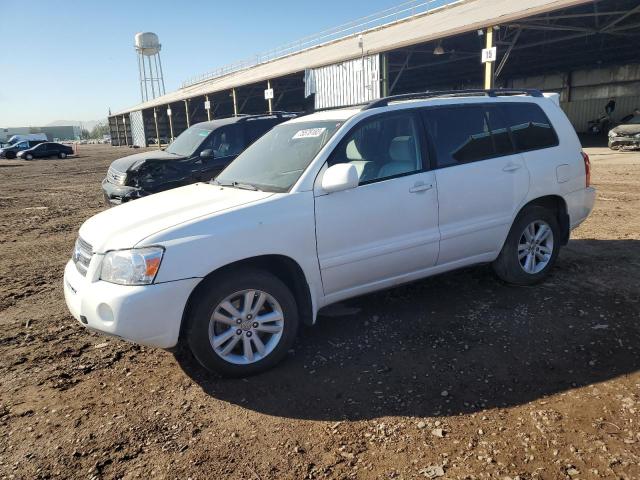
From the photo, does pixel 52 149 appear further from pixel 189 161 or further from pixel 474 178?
pixel 474 178

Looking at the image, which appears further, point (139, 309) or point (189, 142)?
point (189, 142)

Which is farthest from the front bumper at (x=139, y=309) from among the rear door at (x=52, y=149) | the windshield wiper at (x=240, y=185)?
the rear door at (x=52, y=149)

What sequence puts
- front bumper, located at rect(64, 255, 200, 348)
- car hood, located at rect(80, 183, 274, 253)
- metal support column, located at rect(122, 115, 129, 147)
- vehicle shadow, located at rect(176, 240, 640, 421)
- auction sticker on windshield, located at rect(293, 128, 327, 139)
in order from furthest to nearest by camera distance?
1. metal support column, located at rect(122, 115, 129, 147)
2. auction sticker on windshield, located at rect(293, 128, 327, 139)
3. car hood, located at rect(80, 183, 274, 253)
4. vehicle shadow, located at rect(176, 240, 640, 421)
5. front bumper, located at rect(64, 255, 200, 348)

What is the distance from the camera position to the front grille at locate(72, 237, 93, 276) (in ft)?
11.1

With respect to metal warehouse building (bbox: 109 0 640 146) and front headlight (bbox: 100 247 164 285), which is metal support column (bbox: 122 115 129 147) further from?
front headlight (bbox: 100 247 164 285)

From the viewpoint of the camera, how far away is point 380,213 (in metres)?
3.70

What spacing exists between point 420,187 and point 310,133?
1039 millimetres

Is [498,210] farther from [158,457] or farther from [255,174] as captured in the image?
[158,457]

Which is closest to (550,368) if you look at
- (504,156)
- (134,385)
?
(504,156)

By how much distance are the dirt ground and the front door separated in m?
0.56

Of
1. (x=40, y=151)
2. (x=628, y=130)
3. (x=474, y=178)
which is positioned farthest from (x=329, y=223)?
(x=40, y=151)

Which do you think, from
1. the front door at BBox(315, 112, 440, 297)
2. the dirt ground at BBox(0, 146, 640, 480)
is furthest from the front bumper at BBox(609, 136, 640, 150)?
the front door at BBox(315, 112, 440, 297)

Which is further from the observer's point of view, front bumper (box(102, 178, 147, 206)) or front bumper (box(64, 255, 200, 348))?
front bumper (box(102, 178, 147, 206))

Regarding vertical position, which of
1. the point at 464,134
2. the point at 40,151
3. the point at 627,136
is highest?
the point at 40,151
